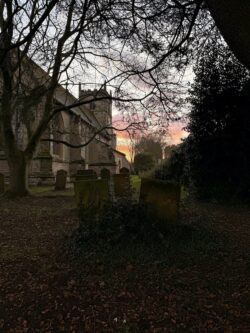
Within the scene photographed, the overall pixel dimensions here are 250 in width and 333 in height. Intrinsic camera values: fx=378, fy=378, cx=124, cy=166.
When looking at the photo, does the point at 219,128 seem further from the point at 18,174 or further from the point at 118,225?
the point at 18,174

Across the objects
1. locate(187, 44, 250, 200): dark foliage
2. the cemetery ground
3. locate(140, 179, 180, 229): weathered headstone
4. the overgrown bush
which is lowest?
the cemetery ground

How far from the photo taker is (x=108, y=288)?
14.3 ft

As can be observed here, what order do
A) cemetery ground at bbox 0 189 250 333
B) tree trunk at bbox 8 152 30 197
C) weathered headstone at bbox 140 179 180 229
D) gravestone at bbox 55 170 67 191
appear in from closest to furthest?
cemetery ground at bbox 0 189 250 333, weathered headstone at bbox 140 179 180 229, tree trunk at bbox 8 152 30 197, gravestone at bbox 55 170 67 191

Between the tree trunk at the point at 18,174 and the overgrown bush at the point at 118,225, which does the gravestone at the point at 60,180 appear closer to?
the tree trunk at the point at 18,174

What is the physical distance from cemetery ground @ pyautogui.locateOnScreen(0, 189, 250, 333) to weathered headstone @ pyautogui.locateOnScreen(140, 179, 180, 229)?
445 millimetres

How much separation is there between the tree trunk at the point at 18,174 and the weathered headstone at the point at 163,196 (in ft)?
30.1

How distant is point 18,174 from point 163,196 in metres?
9.55

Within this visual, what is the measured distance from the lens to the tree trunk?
15.1m

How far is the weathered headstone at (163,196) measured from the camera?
22.5 feet

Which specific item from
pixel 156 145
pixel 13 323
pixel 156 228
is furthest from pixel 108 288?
pixel 156 145

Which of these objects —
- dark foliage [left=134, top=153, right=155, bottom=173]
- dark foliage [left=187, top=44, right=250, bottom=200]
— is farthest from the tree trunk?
dark foliage [left=134, top=153, right=155, bottom=173]

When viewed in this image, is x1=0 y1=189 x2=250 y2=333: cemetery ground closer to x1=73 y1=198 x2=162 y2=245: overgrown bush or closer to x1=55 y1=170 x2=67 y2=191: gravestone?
→ x1=73 y1=198 x2=162 y2=245: overgrown bush

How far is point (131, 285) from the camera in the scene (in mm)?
4445

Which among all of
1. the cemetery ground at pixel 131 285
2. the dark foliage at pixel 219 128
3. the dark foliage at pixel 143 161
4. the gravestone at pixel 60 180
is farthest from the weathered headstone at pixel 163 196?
the dark foliage at pixel 143 161
